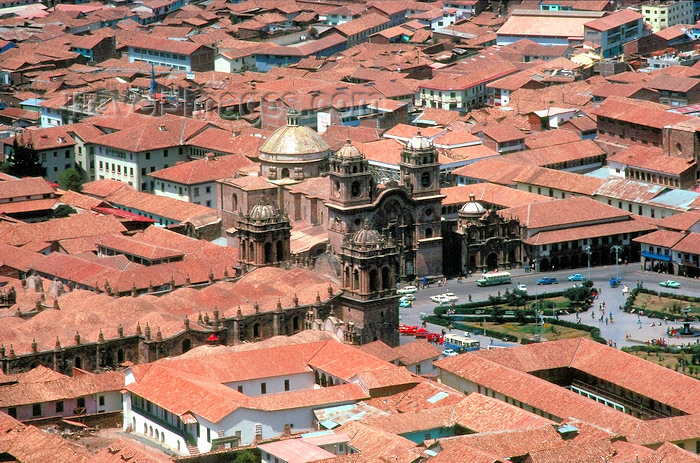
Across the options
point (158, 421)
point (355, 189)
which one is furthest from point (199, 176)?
point (158, 421)

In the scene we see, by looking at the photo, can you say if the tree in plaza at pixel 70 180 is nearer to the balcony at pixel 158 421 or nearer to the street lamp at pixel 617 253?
the street lamp at pixel 617 253

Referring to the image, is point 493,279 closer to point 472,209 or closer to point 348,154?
point 472,209

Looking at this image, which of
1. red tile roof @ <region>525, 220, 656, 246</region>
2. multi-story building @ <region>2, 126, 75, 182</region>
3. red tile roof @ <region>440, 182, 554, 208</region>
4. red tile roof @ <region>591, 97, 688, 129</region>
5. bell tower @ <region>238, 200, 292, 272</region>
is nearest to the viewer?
bell tower @ <region>238, 200, 292, 272</region>

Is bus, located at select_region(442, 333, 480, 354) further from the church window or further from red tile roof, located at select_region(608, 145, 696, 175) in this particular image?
red tile roof, located at select_region(608, 145, 696, 175)

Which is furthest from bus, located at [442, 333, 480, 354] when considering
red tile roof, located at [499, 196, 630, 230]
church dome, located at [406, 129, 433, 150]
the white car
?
red tile roof, located at [499, 196, 630, 230]

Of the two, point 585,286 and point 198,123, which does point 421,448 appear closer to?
point 585,286

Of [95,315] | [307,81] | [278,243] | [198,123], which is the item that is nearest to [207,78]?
[307,81]

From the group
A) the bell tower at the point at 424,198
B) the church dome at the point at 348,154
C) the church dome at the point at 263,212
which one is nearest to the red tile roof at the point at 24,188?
the church dome at the point at 263,212
